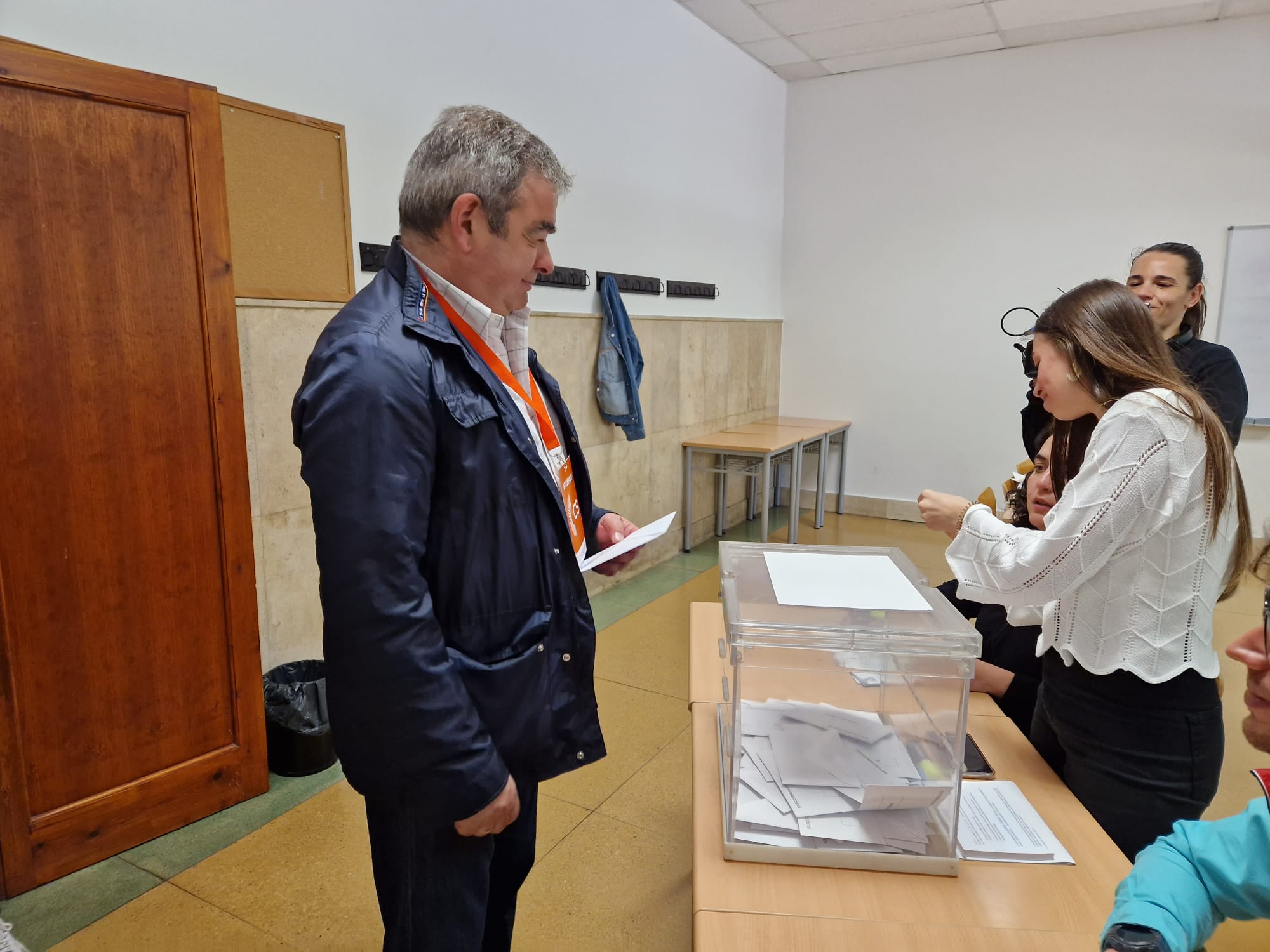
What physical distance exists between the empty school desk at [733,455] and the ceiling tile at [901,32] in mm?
2524

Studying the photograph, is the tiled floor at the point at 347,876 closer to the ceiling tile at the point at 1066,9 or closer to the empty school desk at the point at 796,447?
the empty school desk at the point at 796,447

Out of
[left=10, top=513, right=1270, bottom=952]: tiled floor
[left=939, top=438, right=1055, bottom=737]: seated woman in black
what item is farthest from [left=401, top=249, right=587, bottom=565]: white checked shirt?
[left=10, top=513, right=1270, bottom=952]: tiled floor

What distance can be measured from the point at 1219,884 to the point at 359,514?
42.9 inches

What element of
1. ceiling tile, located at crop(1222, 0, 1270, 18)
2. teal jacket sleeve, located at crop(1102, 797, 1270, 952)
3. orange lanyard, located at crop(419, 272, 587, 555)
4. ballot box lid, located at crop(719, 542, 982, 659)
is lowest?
teal jacket sleeve, located at crop(1102, 797, 1270, 952)

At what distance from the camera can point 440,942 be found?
1.18 m

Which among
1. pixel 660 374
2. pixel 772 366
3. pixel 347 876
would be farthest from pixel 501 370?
pixel 772 366

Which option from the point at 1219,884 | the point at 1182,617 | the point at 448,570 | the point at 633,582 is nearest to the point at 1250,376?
the point at 633,582

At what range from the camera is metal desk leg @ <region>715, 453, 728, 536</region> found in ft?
17.7

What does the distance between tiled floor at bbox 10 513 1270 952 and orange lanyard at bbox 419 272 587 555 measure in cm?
103

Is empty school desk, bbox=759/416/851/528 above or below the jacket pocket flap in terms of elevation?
below

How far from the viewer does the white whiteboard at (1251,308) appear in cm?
480

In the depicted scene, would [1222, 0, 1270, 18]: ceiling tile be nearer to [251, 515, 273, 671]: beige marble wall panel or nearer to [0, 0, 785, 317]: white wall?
[0, 0, 785, 317]: white wall

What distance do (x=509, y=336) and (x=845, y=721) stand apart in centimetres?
81

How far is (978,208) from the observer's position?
552cm
